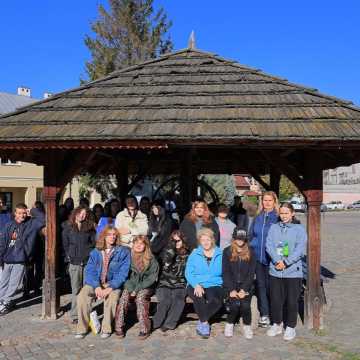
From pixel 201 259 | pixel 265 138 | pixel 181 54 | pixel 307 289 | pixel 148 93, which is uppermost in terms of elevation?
pixel 181 54

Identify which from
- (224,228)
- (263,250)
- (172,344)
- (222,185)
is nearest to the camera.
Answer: (172,344)

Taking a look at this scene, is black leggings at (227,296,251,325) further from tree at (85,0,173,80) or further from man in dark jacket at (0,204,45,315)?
tree at (85,0,173,80)

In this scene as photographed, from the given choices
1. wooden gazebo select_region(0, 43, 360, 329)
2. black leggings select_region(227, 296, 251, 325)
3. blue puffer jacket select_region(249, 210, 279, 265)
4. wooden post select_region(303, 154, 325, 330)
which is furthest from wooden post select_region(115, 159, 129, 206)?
black leggings select_region(227, 296, 251, 325)

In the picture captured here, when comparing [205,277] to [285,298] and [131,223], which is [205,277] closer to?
[285,298]

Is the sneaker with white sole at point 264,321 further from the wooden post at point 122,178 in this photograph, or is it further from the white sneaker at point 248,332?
the wooden post at point 122,178

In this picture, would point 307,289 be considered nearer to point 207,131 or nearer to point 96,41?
point 207,131

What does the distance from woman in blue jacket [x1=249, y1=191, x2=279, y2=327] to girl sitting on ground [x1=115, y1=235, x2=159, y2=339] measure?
1306 millimetres

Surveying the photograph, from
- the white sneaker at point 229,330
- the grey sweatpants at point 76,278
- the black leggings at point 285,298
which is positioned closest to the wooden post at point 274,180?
the black leggings at point 285,298

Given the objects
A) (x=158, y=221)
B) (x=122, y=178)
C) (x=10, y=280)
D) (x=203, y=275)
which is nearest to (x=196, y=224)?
(x=158, y=221)

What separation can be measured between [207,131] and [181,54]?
3.10 meters

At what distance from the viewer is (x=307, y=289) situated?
663cm

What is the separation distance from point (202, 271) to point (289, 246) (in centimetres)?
112

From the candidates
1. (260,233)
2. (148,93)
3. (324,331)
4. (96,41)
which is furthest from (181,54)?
(96,41)

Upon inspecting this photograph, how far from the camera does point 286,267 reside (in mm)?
6004
